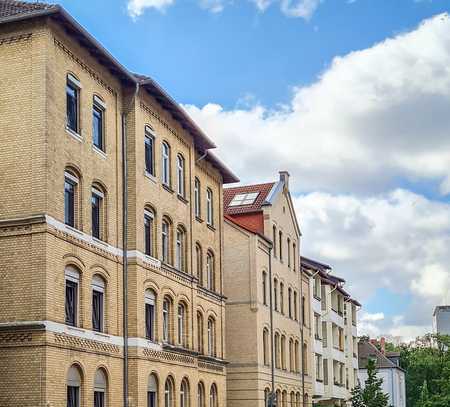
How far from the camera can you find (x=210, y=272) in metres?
42.5

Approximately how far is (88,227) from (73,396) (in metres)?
5.31

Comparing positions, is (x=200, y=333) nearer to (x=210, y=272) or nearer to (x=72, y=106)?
(x=210, y=272)

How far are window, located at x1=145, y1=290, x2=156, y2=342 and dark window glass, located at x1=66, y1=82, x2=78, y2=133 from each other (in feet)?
23.7

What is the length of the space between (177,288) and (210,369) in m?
6.22

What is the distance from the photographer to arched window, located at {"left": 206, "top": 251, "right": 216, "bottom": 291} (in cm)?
4200

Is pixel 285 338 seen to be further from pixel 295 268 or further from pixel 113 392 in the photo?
pixel 113 392

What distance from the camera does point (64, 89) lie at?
91.4 feet

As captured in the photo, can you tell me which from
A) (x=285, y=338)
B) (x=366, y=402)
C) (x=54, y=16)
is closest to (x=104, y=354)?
(x=54, y=16)

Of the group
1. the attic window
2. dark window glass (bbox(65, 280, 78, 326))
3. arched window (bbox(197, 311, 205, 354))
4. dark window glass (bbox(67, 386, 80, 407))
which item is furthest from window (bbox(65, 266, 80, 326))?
the attic window

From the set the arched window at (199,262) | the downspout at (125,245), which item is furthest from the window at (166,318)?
the arched window at (199,262)

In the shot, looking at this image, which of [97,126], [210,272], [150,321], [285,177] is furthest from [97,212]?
[285,177]

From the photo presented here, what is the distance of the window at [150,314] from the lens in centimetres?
3278

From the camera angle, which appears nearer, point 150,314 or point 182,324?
point 150,314

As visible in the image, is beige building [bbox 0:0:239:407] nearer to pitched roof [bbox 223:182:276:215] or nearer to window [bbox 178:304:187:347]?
window [bbox 178:304:187:347]
